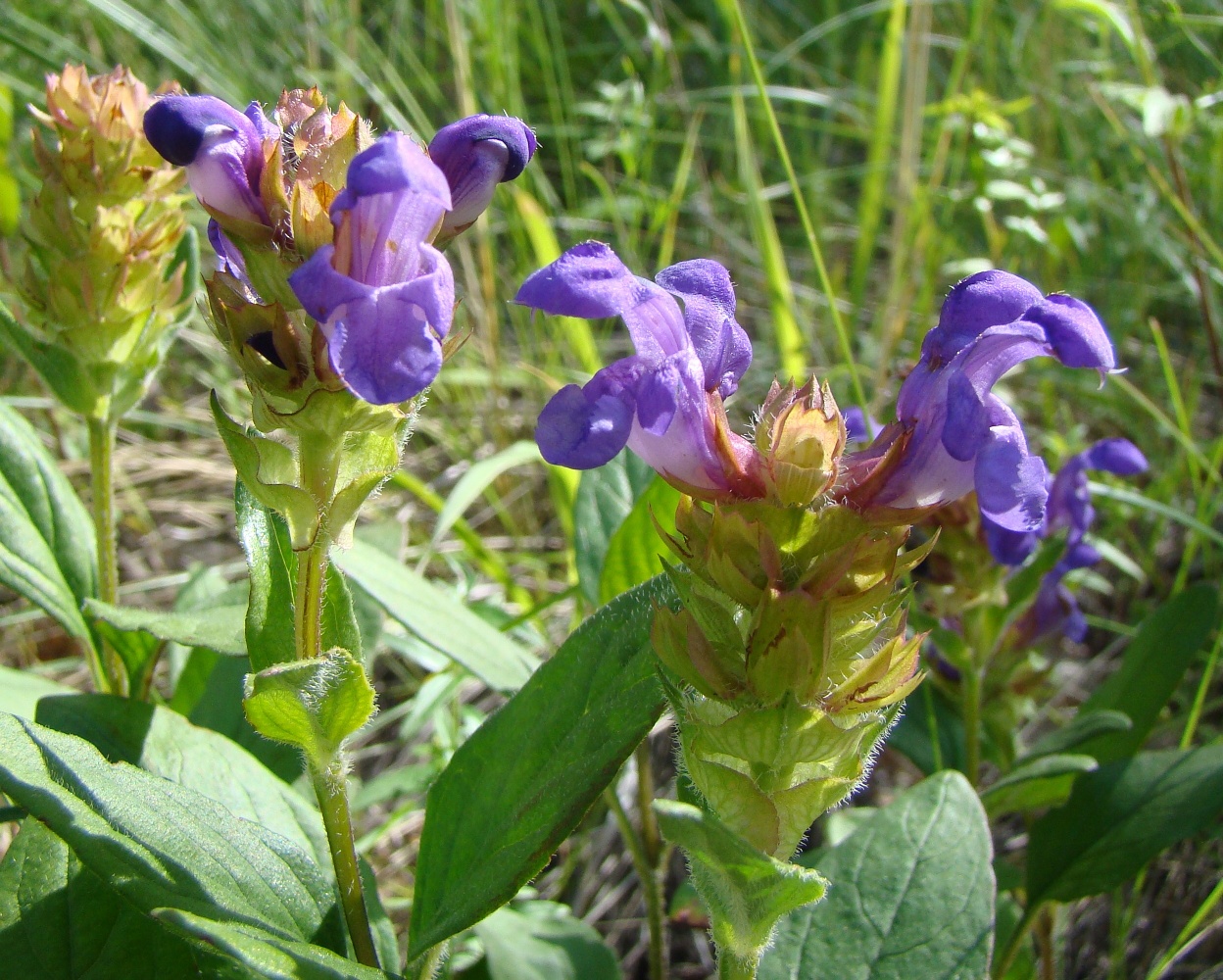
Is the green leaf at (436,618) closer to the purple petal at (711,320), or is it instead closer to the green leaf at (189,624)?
the green leaf at (189,624)

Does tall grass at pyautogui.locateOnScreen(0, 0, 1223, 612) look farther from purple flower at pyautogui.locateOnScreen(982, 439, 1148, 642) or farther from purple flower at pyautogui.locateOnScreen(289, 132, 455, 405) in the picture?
purple flower at pyautogui.locateOnScreen(289, 132, 455, 405)

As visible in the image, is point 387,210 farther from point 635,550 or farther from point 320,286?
point 635,550

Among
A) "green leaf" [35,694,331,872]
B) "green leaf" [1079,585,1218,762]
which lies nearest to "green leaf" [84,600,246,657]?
"green leaf" [35,694,331,872]

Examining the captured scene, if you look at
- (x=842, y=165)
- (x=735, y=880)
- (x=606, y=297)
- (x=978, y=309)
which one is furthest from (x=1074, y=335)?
(x=842, y=165)

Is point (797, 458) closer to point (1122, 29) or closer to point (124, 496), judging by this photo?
point (1122, 29)

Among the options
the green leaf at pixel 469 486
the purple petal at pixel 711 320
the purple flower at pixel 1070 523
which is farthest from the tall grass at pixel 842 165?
the purple petal at pixel 711 320

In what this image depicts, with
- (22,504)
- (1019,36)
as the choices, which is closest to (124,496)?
(22,504)
